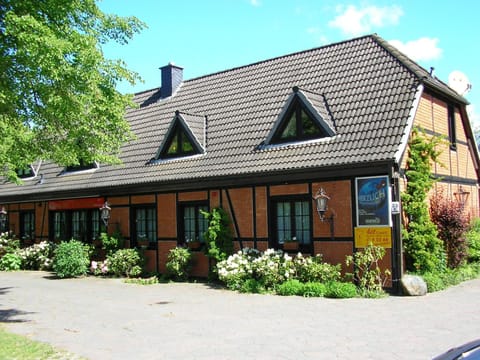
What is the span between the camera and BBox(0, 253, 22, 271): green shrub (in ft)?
71.1

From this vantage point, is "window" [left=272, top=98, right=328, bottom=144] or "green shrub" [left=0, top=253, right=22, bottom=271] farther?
"green shrub" [left=0, top=253, right=22, bottom=271]

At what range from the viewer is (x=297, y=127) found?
15258 mm

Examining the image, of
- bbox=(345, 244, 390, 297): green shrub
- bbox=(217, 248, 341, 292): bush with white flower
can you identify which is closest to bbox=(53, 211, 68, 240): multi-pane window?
bbox=(217, 248, 341, 292): bush with white flower

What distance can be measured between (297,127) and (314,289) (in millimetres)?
4625

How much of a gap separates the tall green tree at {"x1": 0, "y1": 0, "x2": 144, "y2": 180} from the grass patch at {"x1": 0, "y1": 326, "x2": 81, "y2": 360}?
13.3ft

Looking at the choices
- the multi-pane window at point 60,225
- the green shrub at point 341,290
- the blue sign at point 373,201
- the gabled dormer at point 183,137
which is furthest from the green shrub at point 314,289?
the multi-pane window at point 60,225

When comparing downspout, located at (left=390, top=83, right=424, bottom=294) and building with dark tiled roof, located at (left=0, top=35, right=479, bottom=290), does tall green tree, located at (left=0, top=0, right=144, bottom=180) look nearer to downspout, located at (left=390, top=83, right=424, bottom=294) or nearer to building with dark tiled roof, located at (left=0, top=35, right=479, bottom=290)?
building with dark tiled roof, located at (left=0, top=35, right=479, bottom=290)

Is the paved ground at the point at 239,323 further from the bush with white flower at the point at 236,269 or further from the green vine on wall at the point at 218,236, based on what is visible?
the green vine on wall at the point at 218,236

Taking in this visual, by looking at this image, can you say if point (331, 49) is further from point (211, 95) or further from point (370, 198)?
point (370, 198)

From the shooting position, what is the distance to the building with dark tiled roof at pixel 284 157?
1348cm

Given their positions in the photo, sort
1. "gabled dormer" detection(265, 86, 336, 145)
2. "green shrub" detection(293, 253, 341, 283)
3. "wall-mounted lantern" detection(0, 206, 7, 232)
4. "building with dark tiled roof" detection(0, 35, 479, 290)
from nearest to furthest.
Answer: "green shrub" detection(293, 253, 341, 283) → "building with dark tiled roof" detection(0, 35, 479, 290) → "gabled dormer" detection(265, 86, 336, 145) → "wall-mounted lantern" detection(0, 206, 7, 232)

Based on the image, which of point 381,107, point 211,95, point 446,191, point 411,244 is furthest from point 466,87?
point 211,95

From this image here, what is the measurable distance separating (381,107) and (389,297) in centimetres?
478

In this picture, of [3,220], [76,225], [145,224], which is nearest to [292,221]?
[145,224]
